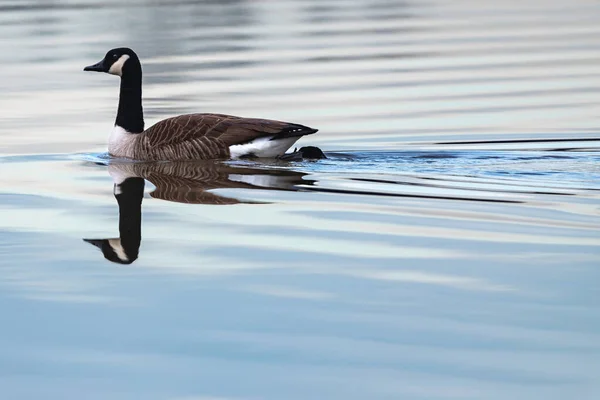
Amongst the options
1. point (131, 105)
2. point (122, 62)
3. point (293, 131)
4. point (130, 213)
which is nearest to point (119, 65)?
point (122, 62)

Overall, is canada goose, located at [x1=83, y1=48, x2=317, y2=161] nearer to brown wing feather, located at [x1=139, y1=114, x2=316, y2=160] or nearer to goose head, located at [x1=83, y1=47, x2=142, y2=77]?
brown wing feather, located at [x1=139, y1=114, x2=316, y2=160]

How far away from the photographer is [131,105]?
1518 cm

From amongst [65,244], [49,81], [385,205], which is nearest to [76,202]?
[65,244]

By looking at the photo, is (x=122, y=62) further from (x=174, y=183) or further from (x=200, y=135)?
(x=174, y=183)

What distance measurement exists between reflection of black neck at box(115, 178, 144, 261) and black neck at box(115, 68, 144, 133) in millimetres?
2153

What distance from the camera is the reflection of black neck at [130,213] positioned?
9.19m

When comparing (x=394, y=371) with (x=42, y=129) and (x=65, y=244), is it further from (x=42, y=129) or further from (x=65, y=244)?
(x=42, y=129)

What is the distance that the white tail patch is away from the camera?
13.5 metres

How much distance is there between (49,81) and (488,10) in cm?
1744

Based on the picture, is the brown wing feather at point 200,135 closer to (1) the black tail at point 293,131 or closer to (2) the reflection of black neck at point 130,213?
(1) the black tail at point 293,131

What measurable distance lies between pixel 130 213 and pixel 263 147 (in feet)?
10.6

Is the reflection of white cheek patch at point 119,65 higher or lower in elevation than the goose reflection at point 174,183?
higher

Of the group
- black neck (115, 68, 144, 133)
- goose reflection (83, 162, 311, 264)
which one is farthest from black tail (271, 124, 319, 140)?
black neck (115, 68, 144, 133)

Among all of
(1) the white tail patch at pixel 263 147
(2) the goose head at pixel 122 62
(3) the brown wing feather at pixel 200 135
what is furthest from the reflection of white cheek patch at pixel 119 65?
(1) the white tail patch at pixel 263 147
